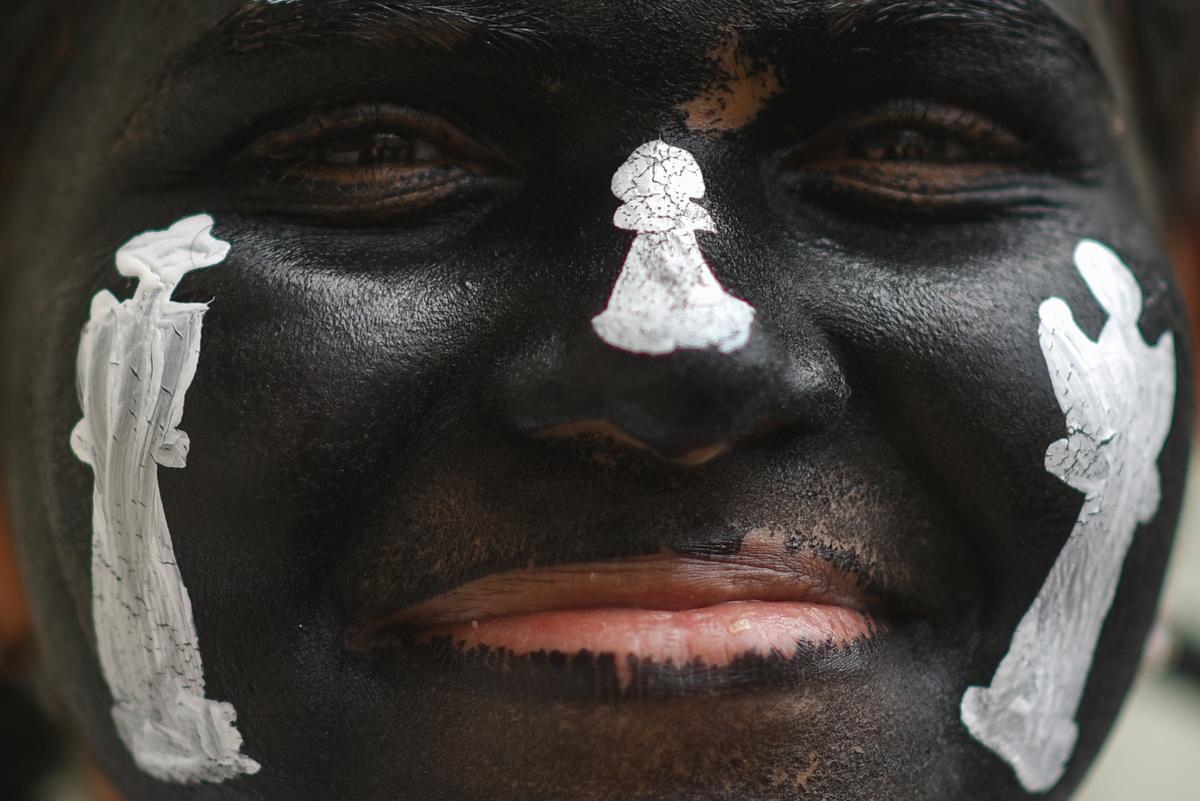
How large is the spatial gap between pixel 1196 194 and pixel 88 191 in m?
1.50

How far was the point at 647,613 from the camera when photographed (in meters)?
1.09

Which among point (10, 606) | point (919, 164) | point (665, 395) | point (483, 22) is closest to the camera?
point (665, 395)

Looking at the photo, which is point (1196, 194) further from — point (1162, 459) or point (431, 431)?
point (431, 431)

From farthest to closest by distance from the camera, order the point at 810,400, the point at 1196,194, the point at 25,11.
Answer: the point at 1196,194 < the point at 25,11 < the point at 810,400

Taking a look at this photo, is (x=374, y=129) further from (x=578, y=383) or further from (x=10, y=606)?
(x=10, y=606)

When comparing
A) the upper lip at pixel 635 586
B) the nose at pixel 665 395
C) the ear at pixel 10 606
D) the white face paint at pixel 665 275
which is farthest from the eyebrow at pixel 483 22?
the ear at pixel 10 606

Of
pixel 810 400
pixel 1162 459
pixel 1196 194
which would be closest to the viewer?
pixel 810 400

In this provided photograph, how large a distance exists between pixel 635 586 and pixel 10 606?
990 mm

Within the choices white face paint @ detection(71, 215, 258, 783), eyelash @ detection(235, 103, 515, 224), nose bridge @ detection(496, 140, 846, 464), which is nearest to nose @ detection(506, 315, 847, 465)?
nose bridge @ detection(496, 140, 846, 464)

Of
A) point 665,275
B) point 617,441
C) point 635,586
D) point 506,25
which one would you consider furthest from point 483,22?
point 635,586

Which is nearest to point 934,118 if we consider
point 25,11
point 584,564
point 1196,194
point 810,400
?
point 810,400

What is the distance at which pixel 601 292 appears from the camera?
3.54 feet

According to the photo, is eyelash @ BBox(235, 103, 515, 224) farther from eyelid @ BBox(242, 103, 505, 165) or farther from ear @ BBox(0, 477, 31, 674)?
ear @ BBox(0, 477, 31, 674)

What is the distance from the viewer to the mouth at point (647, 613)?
1070 millimetres
